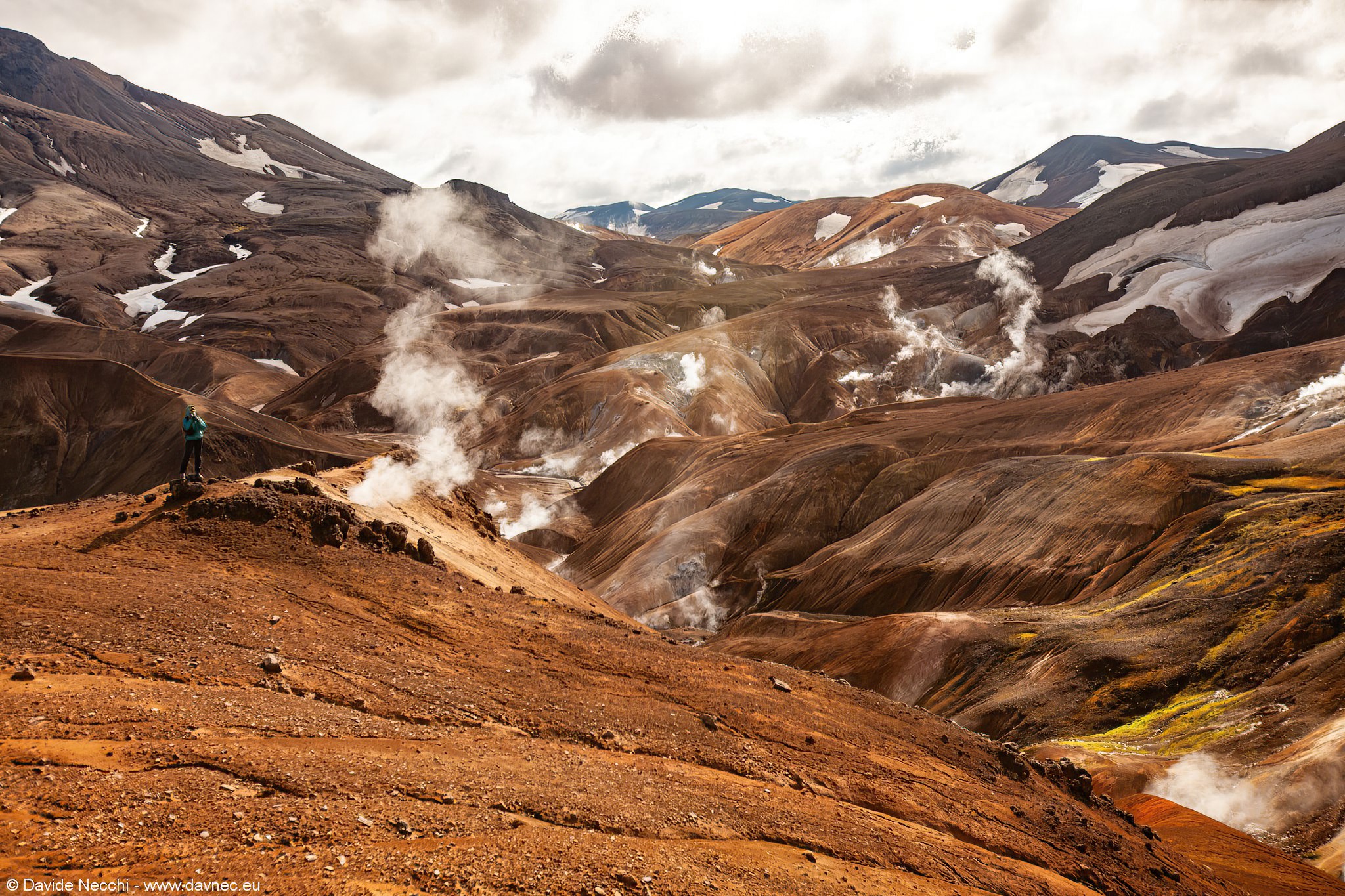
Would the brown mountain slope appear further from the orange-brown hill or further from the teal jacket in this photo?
the orange-brown hill

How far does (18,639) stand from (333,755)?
4775 mm

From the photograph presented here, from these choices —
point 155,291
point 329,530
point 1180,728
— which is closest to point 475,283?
point 155,291

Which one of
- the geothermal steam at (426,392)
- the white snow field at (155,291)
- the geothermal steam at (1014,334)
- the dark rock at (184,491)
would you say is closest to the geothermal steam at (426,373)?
the geothermal steam at (426,392)

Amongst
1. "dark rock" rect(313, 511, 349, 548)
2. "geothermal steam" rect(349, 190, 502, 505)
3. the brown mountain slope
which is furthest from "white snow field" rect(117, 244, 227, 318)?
"dark rock" rect(313, 511, 349, 548)

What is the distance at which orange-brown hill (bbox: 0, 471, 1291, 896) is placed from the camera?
313 inches

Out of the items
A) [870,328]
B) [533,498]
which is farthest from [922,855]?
[870,328]

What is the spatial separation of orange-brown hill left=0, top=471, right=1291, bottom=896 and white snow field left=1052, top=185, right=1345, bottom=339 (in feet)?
304

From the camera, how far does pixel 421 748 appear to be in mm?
10703

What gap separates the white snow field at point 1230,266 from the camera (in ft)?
282

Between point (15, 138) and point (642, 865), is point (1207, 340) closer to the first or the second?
point (642, 865)

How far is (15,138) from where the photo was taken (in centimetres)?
18412

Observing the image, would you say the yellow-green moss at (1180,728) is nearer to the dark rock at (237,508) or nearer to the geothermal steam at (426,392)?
the dark rock at (237,508)

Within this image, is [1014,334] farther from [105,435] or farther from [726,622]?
[105,435]

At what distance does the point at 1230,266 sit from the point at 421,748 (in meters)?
112
